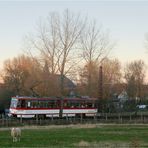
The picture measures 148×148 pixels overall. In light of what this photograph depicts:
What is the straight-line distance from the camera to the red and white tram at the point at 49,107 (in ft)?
166

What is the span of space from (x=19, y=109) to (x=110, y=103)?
26.3 m

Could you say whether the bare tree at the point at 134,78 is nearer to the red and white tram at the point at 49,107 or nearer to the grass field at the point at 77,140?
the red and white tram at the point at 49,107

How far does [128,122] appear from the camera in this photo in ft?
168

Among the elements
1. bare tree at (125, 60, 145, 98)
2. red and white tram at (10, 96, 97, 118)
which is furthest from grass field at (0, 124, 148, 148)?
bare tree at (125, 60, 145, 98)

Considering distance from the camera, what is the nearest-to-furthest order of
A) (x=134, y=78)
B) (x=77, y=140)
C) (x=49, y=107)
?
(x=77, y=140) < (x=49, y=107) < (x=134, y=78)

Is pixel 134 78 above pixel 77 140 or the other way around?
above

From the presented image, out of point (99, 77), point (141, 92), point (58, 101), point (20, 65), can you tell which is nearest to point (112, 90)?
point (99, 77)

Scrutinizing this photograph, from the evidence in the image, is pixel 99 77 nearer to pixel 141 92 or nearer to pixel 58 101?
pixel 58 101

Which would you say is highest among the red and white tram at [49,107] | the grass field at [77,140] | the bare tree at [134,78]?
the bare tree at [134,78]

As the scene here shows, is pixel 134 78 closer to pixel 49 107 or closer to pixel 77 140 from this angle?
pixel 49 107

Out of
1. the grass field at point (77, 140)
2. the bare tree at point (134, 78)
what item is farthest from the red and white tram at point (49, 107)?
the bare tree at point (134, 78)

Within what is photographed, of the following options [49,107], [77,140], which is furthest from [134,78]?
[77,140]

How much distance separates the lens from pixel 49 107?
174ft

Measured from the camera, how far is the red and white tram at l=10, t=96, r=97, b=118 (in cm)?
5066
